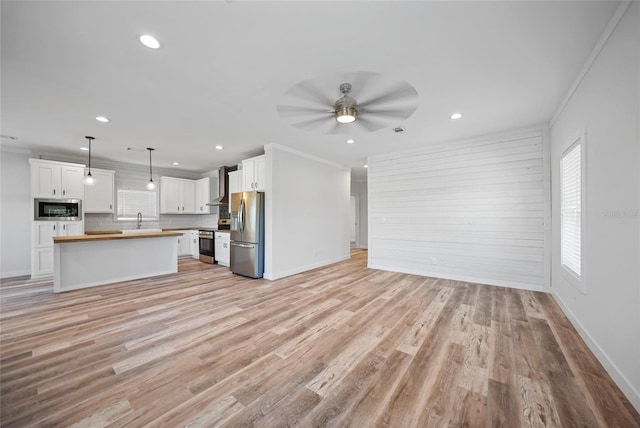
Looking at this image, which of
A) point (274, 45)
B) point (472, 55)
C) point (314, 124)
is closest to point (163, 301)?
point (314, 124)

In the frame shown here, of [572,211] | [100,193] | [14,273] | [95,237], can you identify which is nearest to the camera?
[572,211]

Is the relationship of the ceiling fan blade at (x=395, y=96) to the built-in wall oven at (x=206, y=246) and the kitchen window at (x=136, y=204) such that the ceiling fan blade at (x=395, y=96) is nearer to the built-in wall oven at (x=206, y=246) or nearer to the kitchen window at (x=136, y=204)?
the built-in wall oven at (x=206, y=246)

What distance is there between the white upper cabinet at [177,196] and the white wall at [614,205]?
8575mm

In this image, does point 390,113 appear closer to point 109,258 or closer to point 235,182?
point 235,182

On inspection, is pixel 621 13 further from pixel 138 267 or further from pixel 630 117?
pixel 138 267

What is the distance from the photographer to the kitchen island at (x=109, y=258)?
157 inches

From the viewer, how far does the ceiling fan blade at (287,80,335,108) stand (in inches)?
103

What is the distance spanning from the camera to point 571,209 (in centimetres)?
296

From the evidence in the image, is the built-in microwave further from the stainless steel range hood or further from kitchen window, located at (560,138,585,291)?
kitchen window, located at (560,138,585,291)

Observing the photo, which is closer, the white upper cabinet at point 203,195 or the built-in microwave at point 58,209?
the built-in microwave at point 58,209

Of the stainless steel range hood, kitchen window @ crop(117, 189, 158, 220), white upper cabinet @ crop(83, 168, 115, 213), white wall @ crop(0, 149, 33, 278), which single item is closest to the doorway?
the stainless steel range hood

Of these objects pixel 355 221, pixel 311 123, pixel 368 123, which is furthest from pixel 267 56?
pixel 355 221

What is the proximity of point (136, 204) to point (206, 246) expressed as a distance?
7.90 feet

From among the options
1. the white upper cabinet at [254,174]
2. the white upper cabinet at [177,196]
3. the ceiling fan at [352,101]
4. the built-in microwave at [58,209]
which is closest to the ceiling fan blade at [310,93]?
the ceiling fan at [352,101]
